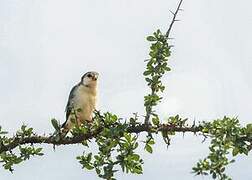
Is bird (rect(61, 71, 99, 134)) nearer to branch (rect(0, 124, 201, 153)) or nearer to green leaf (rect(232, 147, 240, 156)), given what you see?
branch (rect(0, 124, 201, 153))

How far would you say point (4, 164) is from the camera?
937cm

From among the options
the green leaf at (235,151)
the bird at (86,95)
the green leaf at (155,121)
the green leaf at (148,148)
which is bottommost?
the green leaf at (235,151)

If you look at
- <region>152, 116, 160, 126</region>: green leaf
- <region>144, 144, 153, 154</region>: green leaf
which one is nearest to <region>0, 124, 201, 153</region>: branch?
<region>152, 116, 160, 126</region>: green leaf

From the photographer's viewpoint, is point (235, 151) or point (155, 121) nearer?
point (235, 151)

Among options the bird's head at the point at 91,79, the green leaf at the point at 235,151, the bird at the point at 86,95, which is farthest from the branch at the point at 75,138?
the bird's head at the point at 91,79

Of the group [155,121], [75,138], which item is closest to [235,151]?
[155,121]

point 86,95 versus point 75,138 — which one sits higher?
point 86,95

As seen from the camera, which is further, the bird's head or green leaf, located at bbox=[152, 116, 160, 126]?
the bird's head

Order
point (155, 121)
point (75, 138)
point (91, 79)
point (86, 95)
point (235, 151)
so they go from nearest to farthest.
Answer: point (235, 151) → point (155, 121) → point (75, 138) → point (86, 95) → point (91, 79)

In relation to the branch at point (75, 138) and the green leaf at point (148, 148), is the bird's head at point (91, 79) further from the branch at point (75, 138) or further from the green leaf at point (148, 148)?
the green leaf at point (148, 148)

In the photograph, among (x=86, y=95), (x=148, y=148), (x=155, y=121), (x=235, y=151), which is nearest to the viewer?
(x=235, y=151)

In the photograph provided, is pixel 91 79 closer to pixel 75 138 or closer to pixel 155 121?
pixel 75 138

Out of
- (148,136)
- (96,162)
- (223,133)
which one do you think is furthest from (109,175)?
(223,133)

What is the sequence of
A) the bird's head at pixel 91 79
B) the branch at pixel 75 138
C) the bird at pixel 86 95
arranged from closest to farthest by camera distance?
1. the branch at pixel 75 138
2. the bird at pixel 86 95
3. the bird's head at pixel 91 79
